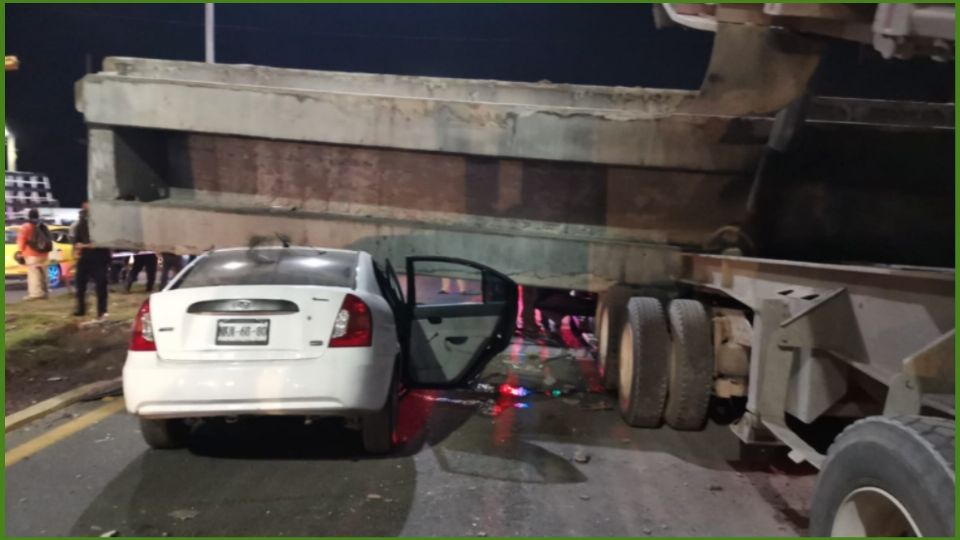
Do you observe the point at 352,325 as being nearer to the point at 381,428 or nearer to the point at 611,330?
the point at 381,428

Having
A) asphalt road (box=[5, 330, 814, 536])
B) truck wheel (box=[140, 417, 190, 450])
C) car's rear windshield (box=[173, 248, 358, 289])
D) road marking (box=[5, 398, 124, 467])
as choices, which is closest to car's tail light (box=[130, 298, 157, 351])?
car's rear windshield (box=[173, 248, 358, 289])

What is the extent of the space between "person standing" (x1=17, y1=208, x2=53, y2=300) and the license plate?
10.0 metres

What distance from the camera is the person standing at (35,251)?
12.2 metres

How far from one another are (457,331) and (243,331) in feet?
7.20

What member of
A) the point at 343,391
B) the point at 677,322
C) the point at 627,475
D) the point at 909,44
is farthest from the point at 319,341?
the point at 909,44

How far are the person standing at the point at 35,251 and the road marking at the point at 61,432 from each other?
25.0 feet

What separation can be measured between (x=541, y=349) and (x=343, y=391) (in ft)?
18.1

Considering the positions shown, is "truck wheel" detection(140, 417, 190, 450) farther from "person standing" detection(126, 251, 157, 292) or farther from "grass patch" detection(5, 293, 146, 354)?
"person standing" detection(126, 251, 157, 292)

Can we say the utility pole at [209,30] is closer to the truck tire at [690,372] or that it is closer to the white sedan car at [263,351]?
the white sedan car at [263,351]

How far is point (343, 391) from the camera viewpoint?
4.42m

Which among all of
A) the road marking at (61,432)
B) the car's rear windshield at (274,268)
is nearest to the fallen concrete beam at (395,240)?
the car's rear windshield at (274,268)

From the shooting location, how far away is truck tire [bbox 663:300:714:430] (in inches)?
215

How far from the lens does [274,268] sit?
17.0ft

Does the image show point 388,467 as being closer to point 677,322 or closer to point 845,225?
point 677,322
